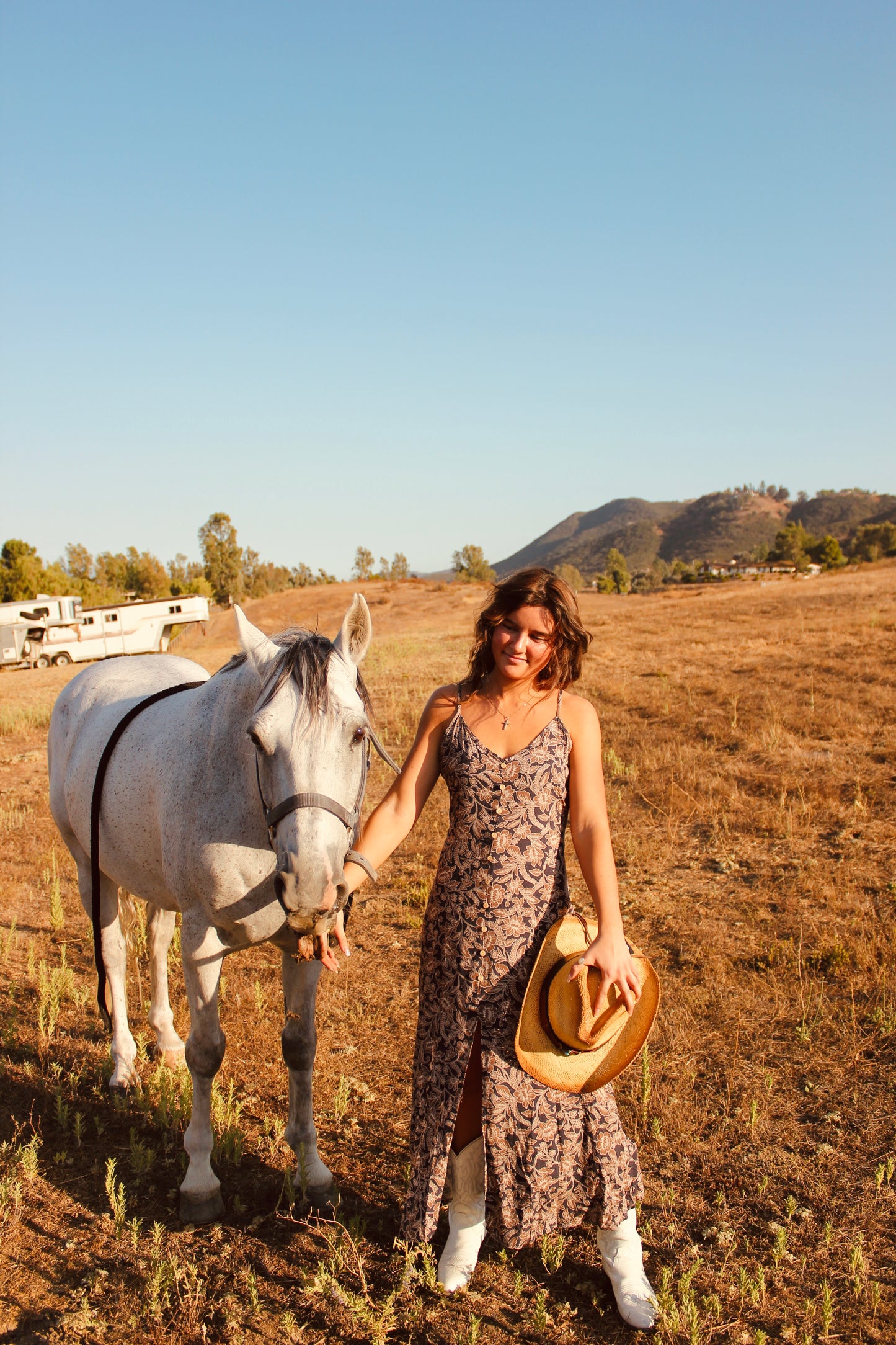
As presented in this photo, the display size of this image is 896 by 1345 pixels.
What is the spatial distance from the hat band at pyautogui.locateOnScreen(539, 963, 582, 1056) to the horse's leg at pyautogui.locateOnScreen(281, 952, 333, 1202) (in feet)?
3.41

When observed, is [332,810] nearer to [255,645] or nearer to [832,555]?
[255,645]

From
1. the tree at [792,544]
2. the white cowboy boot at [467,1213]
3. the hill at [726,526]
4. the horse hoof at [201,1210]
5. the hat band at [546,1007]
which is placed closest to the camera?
the hat band at [546,1007]

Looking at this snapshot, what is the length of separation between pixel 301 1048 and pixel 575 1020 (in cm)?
129

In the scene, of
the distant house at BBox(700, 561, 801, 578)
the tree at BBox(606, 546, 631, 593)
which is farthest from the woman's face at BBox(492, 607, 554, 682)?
the tree at BBox(606, 546, 631, 593)

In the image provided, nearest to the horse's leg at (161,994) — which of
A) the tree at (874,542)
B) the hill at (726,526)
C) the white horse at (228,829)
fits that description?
the white horse at (228,829)

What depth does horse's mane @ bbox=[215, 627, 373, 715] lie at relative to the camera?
7.69ft

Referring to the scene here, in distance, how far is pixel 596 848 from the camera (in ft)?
7.98

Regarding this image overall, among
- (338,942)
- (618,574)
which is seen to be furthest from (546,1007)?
(618,574)

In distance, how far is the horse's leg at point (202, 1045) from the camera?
2.87 m

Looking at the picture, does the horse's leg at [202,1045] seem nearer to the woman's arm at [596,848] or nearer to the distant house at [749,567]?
the woman's arm at [596,848]

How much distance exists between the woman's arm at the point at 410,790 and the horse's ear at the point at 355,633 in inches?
12.6

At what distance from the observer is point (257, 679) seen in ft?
8.93

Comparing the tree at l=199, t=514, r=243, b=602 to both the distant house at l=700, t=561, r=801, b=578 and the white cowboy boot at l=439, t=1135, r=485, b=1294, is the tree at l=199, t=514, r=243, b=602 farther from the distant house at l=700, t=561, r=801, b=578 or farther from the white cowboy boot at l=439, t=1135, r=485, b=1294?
the white cowboy boot at l=439, t=1135, r=485, b=1294

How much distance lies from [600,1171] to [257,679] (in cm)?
196
